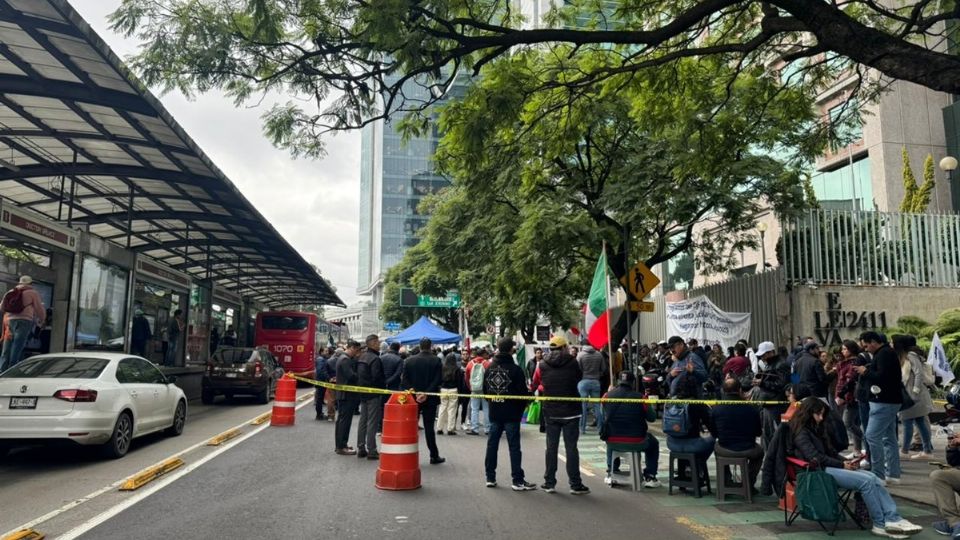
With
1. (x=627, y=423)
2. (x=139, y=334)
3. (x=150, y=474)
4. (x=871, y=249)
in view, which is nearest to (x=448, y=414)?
(x=627, y=423)

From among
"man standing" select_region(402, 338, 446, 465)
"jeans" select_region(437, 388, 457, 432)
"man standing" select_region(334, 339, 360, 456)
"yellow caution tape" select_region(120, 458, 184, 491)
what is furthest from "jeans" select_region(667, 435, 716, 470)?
"jeans" select_region(437, 388, 457, 432)

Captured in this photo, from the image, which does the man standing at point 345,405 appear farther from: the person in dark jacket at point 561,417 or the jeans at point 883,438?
the jeans at point 883,438

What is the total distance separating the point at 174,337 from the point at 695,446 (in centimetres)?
1750

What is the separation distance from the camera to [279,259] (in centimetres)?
2536

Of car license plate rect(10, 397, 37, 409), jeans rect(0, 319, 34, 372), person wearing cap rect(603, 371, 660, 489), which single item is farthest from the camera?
jeans rect(0, 319, 34, 372)

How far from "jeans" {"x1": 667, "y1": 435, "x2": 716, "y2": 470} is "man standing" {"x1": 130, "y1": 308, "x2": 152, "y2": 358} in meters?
14.8

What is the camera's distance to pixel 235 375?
1844 cm

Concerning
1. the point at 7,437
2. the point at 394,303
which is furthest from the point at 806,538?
the point at 394,303

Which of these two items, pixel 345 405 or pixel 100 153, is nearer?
pixel 345 405

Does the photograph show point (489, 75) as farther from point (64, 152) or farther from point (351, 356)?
point (64, 152)

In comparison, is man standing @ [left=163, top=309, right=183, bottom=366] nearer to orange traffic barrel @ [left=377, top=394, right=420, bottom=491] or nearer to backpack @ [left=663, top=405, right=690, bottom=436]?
orange traffic barrel @ [left=377, top=394, right=420, bottom=491]

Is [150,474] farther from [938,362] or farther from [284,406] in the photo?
[938,362]

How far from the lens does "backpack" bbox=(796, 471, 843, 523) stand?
602cm

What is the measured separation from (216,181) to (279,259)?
10880 mm
